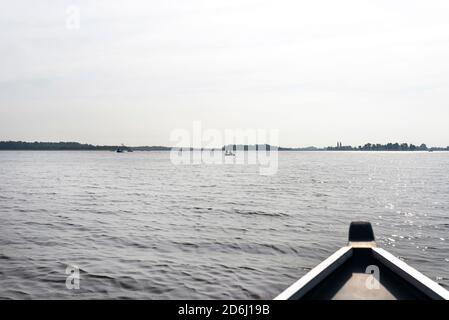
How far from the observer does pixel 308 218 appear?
24.0 m

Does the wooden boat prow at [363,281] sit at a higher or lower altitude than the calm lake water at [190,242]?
higher

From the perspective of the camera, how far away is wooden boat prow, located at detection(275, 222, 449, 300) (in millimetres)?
6930

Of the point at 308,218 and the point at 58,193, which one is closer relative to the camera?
the point at 308,218

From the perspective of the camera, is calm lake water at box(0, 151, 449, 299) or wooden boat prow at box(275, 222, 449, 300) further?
calm lake water at box(0, 151, 449, 299)

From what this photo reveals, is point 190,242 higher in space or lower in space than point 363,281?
lower

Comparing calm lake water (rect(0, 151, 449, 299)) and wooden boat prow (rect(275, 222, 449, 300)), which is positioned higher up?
wooden boat prow (rect(275, 222, 449, 300))

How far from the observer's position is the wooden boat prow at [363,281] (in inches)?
273

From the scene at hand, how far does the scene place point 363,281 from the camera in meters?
7.86

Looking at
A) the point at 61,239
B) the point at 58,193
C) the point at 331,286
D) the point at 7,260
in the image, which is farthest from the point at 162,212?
the point at 331,286

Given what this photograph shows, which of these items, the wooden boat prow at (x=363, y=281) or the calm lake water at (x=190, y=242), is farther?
the calm lake water at (x=190, y=242)

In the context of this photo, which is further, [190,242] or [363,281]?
[190,242]

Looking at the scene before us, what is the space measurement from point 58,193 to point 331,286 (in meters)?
35.9
